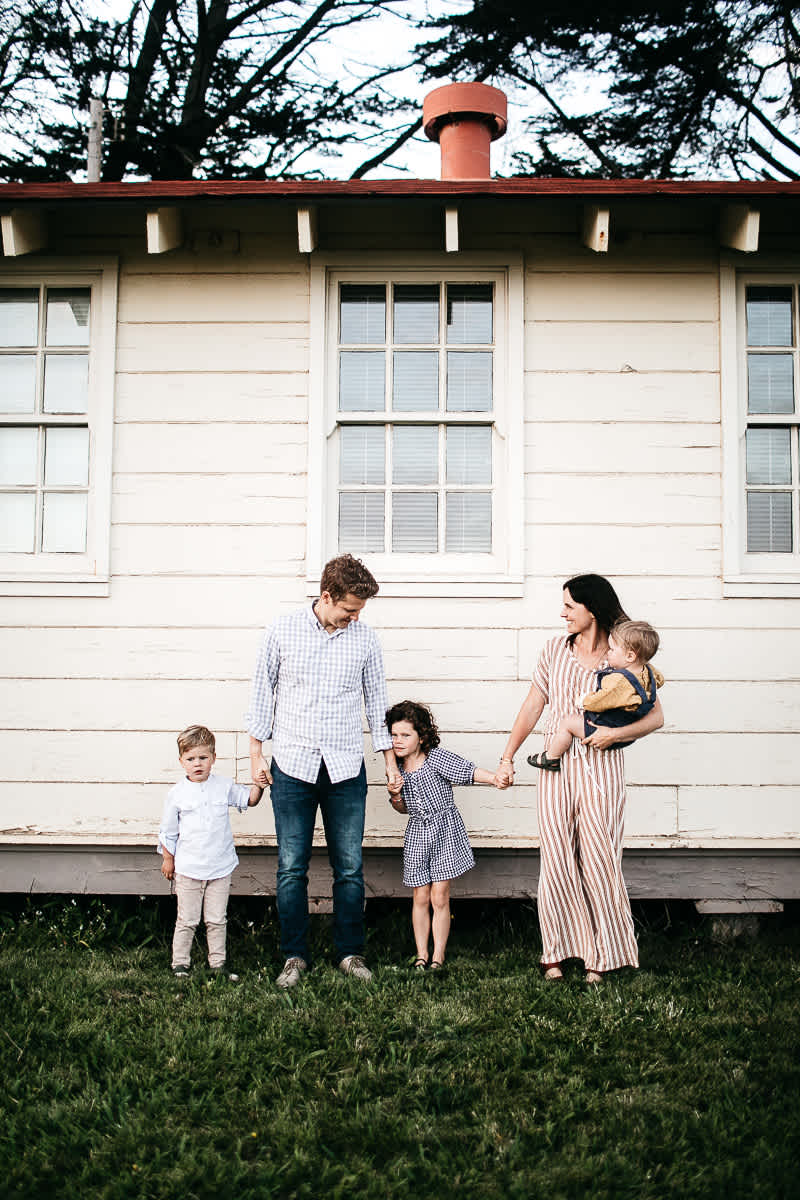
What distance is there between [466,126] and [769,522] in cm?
285

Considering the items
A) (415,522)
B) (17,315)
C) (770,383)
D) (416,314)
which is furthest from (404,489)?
(17,315)

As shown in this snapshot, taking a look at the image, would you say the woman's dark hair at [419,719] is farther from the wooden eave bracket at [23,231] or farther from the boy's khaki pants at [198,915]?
the wooden eave bracket at [23,231]

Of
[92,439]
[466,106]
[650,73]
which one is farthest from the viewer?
[650,73]

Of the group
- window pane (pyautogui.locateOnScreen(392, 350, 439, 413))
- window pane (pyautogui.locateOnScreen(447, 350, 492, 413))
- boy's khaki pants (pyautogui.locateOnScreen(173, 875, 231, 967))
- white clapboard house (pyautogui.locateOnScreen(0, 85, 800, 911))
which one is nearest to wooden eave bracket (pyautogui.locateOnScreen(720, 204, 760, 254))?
white clapboard house (pyautogui.locateOnScreen(0, 85, 800, 911))

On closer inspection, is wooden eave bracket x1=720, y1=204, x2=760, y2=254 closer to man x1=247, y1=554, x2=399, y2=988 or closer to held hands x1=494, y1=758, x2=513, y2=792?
man x1=247, y1=554, x2=399, y2=988

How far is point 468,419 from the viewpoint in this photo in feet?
19.1

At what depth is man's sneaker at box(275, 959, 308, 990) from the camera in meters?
4.84

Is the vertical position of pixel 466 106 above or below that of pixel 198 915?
above

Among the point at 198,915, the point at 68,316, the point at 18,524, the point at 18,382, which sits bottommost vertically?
the point at 198,915

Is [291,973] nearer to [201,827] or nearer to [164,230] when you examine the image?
[201,827]

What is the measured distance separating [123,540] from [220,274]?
1508 millimetres

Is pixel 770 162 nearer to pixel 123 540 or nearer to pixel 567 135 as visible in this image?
pixel 567 135

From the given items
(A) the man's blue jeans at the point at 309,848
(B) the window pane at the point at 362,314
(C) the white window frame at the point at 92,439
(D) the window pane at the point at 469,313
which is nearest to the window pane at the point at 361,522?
(B) the window pane at the point at 362,314

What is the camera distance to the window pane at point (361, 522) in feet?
19.3
